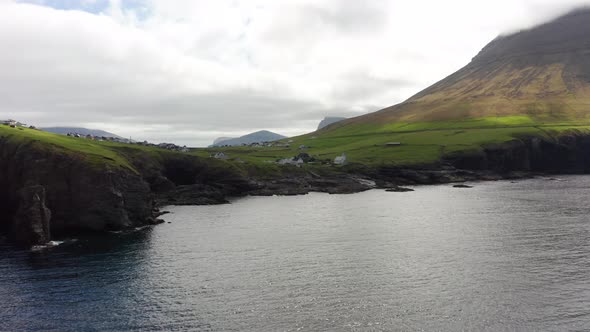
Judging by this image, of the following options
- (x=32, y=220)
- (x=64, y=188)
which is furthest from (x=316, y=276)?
(x=64, y=188)

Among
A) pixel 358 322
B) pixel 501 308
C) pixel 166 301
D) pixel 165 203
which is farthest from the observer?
pixel 165 203

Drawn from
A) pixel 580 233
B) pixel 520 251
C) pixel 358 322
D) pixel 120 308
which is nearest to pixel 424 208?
pixel 580 233

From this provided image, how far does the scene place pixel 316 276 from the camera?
59375 millimetres

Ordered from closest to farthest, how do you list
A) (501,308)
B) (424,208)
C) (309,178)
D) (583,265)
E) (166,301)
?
(501,308) < (166,301) < (583,265) < (424,208) < (309,178)

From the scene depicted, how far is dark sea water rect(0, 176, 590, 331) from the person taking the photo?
45812 mm

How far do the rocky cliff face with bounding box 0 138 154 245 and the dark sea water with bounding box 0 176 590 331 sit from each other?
24.2 ft

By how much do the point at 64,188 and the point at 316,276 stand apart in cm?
6148

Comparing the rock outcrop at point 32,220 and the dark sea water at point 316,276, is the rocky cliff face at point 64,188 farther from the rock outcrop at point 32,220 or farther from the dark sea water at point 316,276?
the dark sea water at point 316,276

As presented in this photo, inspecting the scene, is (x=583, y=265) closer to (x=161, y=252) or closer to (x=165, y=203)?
(x=161, y=252)

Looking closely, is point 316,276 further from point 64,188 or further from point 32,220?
point 64,188

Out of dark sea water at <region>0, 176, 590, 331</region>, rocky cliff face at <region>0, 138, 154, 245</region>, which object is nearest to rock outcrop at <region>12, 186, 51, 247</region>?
dark sea water at <region>0, 176, 590, 331</region>

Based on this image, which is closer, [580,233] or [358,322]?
[358,322]

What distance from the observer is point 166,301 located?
5131 cm

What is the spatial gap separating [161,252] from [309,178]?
10784 centimetres
